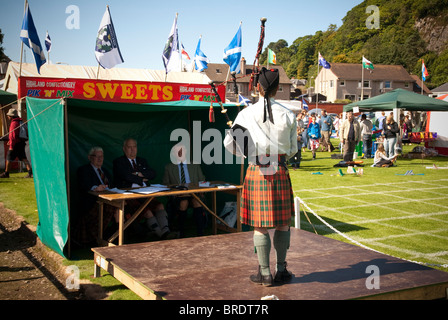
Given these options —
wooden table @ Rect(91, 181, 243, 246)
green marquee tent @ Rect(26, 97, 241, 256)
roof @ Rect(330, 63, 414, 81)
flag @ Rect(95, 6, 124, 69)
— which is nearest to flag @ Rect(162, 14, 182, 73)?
flag @ Rect(95, 6, 124, 69)

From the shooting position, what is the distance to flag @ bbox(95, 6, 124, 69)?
12016 millimetres

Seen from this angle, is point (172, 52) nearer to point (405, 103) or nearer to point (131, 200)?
point (131, 200)

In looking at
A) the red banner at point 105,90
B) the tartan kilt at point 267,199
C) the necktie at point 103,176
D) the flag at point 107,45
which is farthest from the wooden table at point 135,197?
the flag at point 107,45

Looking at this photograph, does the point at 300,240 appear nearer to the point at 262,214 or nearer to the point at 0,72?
the point at 262,214

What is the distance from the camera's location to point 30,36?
11.1 m

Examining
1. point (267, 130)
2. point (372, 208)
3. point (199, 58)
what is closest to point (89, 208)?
point (267, 130)

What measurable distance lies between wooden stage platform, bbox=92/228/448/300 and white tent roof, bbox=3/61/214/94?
1084 cm

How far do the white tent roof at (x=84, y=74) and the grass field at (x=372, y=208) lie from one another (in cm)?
391

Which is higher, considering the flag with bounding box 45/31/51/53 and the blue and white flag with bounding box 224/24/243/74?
the flag with bounding box 45/31/51/53

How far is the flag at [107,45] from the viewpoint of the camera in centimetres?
1202

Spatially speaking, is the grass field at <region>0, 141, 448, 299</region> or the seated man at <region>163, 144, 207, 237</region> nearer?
the grass field at <region>0, 141, 448, 299</region>

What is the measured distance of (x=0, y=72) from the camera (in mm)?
45188

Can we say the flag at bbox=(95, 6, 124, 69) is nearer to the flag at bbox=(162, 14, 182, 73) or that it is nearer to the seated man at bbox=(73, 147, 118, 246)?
the flag at bbox=(162, 14, 182, 73)
